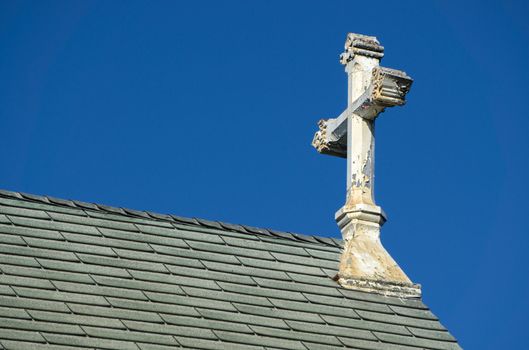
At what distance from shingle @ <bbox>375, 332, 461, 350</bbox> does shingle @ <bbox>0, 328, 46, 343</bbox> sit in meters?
2.85

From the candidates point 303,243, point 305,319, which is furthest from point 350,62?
point 305,319

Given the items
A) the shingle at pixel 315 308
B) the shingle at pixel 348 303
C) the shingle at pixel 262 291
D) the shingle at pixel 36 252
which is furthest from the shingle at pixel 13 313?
the shingle at pixel 348 303

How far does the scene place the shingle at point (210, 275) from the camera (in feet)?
40.7

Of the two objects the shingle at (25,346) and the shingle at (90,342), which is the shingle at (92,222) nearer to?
the shingle at (90,342)

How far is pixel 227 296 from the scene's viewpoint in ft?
40.0

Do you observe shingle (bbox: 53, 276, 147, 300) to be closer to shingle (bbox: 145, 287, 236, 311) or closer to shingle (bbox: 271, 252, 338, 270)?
shingle (bbox: 145, 287, 236, 311)

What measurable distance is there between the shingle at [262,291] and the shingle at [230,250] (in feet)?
1.87

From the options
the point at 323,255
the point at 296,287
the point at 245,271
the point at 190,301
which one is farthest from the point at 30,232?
the point at 323,255

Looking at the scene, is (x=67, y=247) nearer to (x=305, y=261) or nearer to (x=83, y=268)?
(x=83, y=268)

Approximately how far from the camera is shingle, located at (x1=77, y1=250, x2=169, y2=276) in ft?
39.9

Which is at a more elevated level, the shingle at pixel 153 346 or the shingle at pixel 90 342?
the shingle at pixel 153 346

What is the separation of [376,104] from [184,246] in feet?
6.94

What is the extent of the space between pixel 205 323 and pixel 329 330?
104cm

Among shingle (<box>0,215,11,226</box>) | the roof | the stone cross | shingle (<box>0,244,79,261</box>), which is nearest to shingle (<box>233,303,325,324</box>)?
the roof
